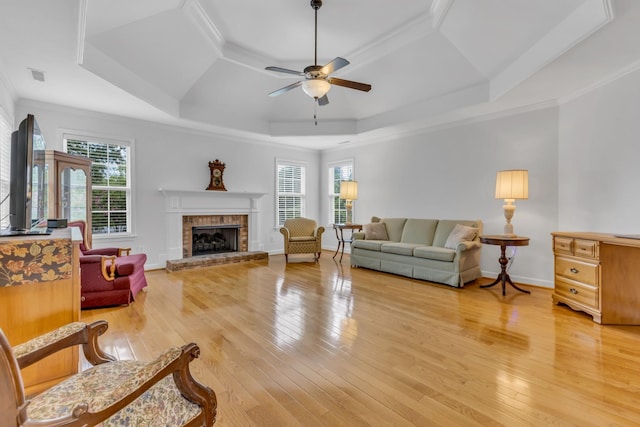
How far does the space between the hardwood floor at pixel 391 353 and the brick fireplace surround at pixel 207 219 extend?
162 cm

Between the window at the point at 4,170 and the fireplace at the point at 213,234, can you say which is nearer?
the window at the point at 4,170

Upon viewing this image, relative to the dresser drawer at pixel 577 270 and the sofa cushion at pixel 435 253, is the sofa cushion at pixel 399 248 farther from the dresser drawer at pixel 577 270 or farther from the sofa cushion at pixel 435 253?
the dresser drawer at pixel 577 270

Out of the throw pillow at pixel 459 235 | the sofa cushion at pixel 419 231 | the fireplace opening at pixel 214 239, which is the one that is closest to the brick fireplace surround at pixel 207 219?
the fireplace opening at pixel 214 239

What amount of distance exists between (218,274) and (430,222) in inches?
154

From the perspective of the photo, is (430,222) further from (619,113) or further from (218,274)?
(218,274)

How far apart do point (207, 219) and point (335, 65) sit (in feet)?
14.8

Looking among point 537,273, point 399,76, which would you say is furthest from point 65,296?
point 537,273

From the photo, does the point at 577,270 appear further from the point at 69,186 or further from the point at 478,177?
the point at 69,186

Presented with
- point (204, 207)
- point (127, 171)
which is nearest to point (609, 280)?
point (204, 207)

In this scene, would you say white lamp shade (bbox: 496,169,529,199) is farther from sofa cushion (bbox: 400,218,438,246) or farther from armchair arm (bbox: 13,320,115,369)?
armchair arm (bbox: 13,320,115,369)

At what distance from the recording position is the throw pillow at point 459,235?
15.4 feet

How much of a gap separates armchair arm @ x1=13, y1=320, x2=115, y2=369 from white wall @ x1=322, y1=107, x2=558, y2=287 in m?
5.34

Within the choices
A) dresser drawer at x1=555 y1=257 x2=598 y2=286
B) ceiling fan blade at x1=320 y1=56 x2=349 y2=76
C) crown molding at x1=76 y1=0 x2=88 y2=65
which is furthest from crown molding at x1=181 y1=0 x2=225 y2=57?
dresser drawer at x1=555 y1=257 x2=598 y2=286

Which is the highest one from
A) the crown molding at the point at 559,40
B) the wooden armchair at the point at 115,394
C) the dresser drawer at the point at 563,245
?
the crown molding at the point at 559,40
